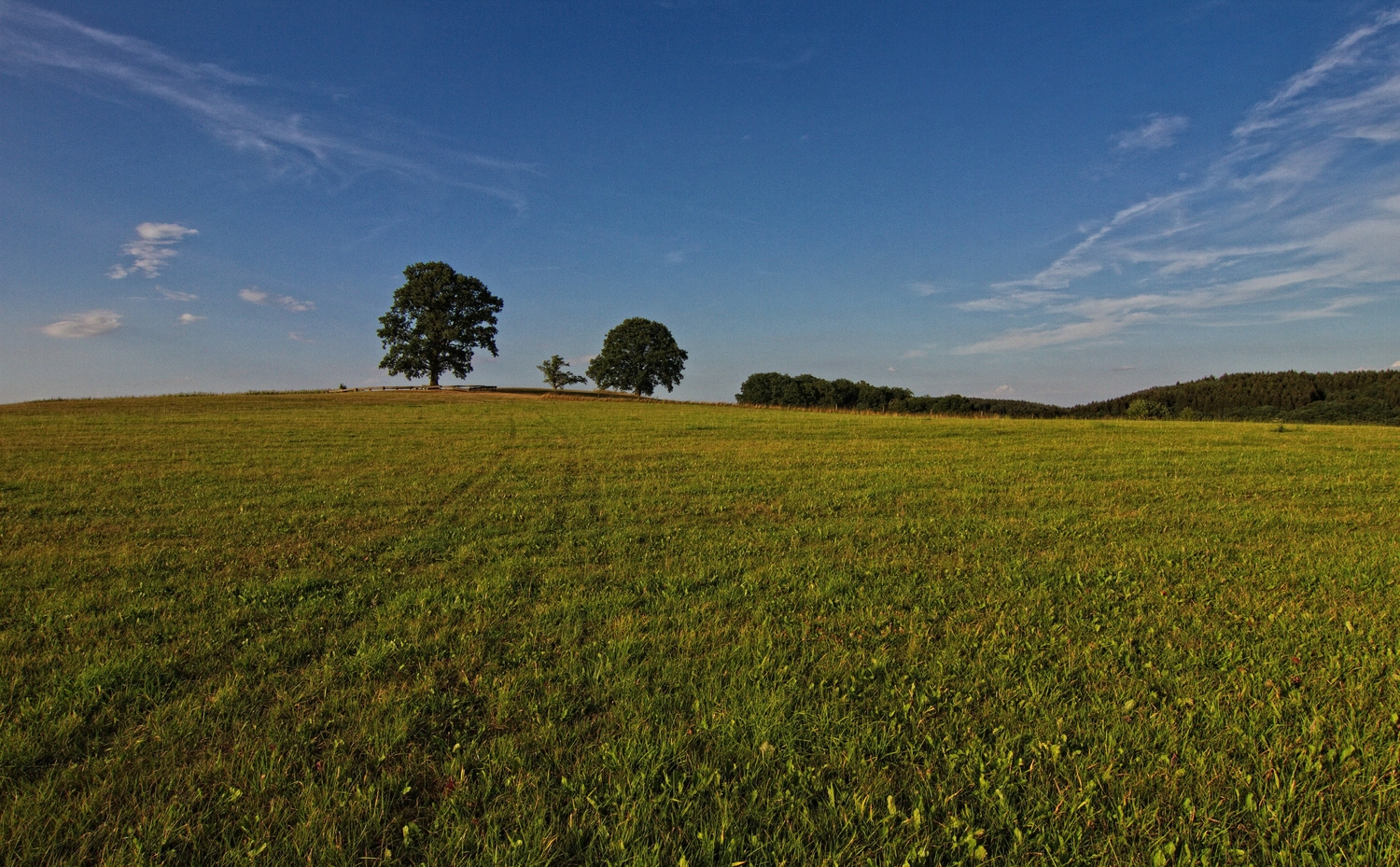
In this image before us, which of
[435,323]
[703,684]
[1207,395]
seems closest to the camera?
[703,684]

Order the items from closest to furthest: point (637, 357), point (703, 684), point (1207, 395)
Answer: point (703, 684) < point (637, 357) < point (1207, 395)

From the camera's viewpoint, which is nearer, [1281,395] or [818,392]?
[1281,395]

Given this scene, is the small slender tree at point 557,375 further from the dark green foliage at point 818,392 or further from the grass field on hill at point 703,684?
the grass field on hill at point 703,684

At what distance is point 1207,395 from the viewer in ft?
363

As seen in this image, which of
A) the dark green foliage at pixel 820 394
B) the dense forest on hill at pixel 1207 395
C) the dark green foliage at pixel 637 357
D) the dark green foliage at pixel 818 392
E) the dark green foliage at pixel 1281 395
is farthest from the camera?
the dark green foliage at pixel 818 392

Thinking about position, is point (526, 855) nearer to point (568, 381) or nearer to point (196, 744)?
point (196, 744)

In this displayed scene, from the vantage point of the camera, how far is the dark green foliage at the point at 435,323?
251 feet

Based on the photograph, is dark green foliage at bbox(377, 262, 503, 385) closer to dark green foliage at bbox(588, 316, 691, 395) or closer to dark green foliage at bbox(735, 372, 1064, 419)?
dark green foliage at bbox(588, 316, 691, 395)

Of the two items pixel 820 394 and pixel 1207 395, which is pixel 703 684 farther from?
pixel 1207 395

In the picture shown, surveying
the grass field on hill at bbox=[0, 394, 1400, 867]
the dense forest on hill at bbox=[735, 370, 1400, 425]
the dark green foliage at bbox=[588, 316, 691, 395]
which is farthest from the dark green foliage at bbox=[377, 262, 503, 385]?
the grass field on hill at bbox=[0, 394, 1400, 867]

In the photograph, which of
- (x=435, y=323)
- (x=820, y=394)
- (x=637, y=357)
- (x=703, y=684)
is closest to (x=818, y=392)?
(x=820, y=394)

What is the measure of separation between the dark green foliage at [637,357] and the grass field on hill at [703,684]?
82.1 metres

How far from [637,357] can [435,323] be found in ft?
98.5

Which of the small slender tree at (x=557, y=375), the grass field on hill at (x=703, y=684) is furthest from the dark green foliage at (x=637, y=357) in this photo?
the grass field on hill at (x=703, y=684)
